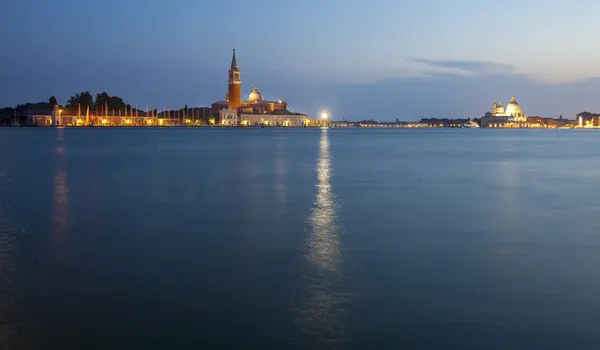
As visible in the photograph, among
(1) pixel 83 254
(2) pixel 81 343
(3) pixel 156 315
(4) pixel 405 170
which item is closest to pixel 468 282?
(3) pixel 156 315

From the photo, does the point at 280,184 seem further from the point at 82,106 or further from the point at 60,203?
the point at 82,106

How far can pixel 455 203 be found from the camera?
59.8ft

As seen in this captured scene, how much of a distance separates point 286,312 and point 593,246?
6.93 meters

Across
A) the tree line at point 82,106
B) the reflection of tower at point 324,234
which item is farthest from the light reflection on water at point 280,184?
the tree line at point 82,106

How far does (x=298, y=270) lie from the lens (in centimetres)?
983

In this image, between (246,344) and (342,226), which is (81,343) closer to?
(246,344)

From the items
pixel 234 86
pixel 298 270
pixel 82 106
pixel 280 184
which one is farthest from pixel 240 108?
pixel 298 270

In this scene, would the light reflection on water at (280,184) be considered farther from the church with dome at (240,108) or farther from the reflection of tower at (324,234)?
the church with dome at (240,108)

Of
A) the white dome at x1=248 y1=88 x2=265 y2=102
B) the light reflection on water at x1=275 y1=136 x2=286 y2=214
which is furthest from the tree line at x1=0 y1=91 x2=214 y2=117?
the light reflection on water at x1=275 y1=136 x2=286 y2=214

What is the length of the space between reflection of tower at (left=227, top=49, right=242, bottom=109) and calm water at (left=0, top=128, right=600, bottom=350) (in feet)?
506

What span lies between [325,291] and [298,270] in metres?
1.24

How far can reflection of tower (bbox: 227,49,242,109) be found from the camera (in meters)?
172

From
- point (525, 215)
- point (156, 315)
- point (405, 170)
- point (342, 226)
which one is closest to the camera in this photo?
point (156, 315)

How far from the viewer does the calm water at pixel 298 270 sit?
7.11 meters
